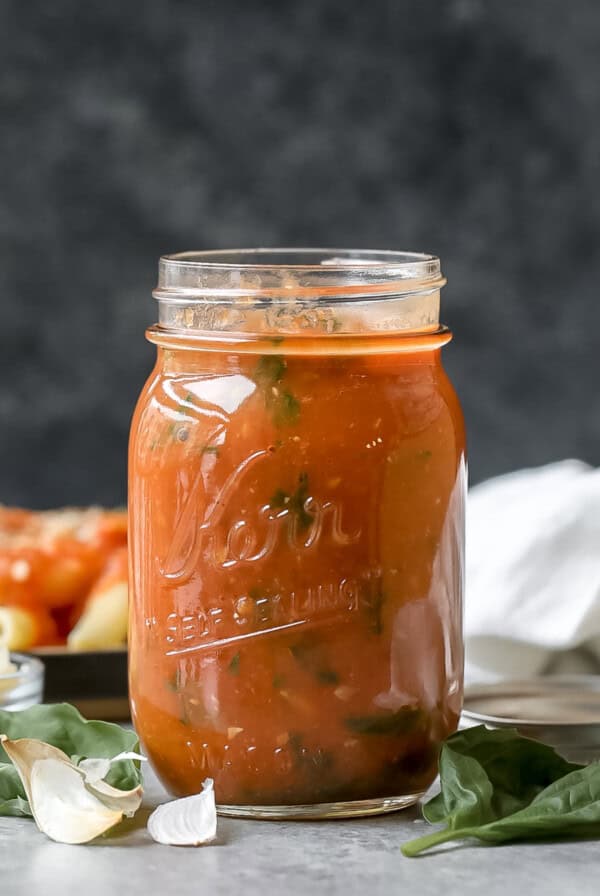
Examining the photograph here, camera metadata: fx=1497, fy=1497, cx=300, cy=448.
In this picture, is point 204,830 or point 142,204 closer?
point 204,830

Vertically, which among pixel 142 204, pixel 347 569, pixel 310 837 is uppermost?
pixel 142 204

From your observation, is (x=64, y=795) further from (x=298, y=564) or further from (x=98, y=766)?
(x=298, y=564)

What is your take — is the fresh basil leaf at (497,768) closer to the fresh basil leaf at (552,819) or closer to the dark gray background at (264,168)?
the fresh basil leaf at (552,819)

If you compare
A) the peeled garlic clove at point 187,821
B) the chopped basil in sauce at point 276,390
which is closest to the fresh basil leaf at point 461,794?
the peeled garlic clove at point 187,821

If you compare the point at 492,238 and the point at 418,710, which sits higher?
the point at 492,238

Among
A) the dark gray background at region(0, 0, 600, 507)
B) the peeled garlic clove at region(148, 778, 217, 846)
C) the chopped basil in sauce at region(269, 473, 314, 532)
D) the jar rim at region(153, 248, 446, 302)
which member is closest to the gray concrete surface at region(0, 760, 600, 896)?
the peeled garlic clove at region(148, 778, 217, 846)

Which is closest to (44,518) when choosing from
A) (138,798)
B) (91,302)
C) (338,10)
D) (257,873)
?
(138,798)

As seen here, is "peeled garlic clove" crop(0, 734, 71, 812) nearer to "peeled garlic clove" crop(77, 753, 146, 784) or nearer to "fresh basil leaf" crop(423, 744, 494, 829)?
"peeled garlic clove" crop(77, 753, 146, 784)

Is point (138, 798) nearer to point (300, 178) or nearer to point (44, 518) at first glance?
point (44, 518)
